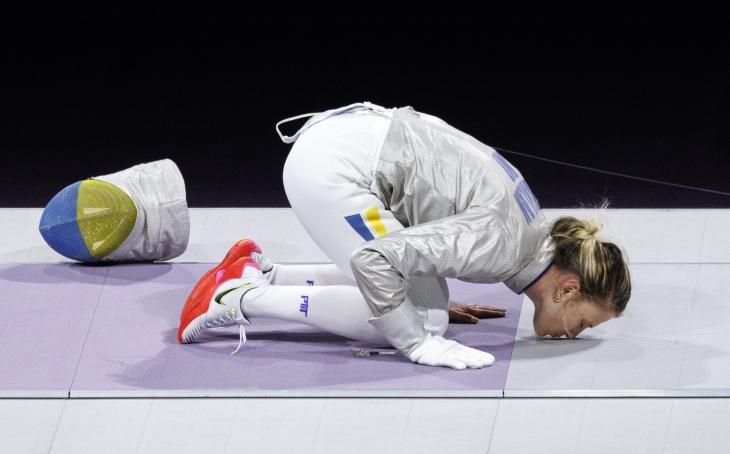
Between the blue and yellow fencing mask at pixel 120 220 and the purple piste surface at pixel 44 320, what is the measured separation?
8 cm

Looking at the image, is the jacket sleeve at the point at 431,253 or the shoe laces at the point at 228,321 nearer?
the jacket sleeve at the point at 431,253

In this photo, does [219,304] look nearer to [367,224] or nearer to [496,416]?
[367,224]

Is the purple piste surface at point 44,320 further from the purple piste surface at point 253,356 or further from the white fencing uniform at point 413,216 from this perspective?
the white fencing uniform at point 413,216

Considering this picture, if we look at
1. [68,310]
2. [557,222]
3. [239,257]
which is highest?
[557,222]

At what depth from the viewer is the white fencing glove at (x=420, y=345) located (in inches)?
101

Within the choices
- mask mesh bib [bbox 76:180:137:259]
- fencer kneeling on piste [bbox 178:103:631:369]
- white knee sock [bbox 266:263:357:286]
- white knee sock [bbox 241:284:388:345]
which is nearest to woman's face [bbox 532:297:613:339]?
fencer kneeling on piste [bbox 178:103:631:369]

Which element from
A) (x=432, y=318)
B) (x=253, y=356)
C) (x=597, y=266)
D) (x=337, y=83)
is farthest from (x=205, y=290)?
(x=337, y=83)

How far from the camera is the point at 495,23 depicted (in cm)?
480

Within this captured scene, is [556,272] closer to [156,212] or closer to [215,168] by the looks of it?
[156,212]

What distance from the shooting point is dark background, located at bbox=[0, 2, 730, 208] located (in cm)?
430

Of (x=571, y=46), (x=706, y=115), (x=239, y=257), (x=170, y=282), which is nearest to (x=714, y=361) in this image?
(x=239, y=257)

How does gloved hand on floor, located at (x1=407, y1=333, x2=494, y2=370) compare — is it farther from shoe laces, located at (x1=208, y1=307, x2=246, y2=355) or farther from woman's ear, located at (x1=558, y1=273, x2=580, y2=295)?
shoe laces, located at (x1=208, y1=307, x2=246, y2=355)

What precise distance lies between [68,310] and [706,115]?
2.58 metres

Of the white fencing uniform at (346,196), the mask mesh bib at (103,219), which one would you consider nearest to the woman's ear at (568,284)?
the white fencing uniform at (346,196)
